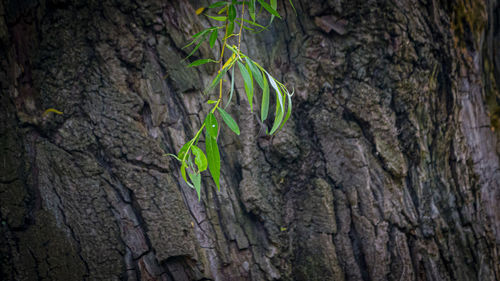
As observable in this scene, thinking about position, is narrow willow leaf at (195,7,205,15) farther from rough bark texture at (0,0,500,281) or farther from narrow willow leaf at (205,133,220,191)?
narrow willow leaf at (205,133,220,191)

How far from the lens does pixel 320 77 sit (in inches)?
50.9

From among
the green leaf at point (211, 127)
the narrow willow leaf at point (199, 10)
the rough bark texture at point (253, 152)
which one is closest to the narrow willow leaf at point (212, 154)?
the green leaf at point (211, 127)

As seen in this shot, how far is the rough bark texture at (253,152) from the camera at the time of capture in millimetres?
1089

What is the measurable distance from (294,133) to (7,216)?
1063 mm

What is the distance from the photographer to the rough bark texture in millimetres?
1089

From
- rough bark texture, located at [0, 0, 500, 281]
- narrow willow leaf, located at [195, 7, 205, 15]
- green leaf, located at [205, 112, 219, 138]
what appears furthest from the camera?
narrow willow leaf, located at [195, 7, 205, 15]

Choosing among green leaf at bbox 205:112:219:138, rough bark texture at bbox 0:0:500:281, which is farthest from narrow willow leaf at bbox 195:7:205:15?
green leaf at bbox 205:112:219:138

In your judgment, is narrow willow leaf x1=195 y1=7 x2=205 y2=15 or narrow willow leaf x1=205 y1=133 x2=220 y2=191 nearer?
narrow willow leaf x1=205 y1=133 x2=220 y2=191

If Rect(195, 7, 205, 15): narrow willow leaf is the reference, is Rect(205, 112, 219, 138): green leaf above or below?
below

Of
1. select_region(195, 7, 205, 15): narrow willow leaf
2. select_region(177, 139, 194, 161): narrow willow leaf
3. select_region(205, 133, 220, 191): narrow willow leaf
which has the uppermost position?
select_region(195, 7, 205, 15): narrow willow leaf

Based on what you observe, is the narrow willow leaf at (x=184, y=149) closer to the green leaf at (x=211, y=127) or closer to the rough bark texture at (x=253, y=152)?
the green leaf at (x=211, y=127)

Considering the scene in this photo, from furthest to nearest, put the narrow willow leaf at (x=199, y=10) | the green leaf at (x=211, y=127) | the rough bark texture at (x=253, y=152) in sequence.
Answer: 1. the narrow willow leaf at (x=199, y=10)
2. the rough bark texture at (x=253, y=152)
3. the green leaf at (x=211, y=127)

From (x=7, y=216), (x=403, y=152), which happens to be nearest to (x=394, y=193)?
(x=403, y=152)

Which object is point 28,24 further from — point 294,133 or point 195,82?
point 294,133
